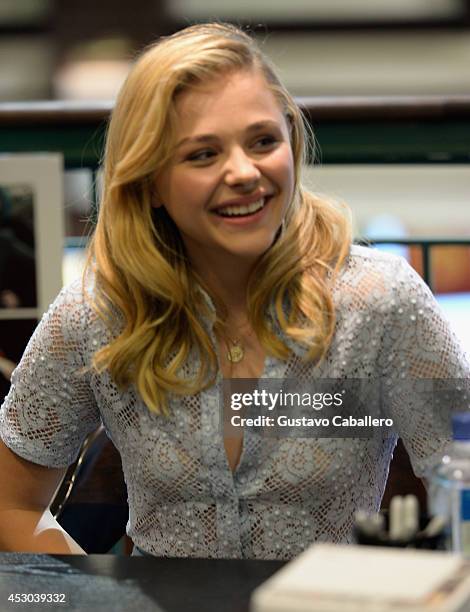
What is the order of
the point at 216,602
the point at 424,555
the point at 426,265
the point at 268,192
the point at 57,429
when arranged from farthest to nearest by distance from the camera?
the point at 426,265
the point at 57,429
the point at 268,192
the point at 216,602
the point at 424,555

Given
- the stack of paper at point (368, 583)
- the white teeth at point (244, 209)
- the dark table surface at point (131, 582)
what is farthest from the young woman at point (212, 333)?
the stack of paper at point (368, 583)

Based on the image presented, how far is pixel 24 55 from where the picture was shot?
294 cm

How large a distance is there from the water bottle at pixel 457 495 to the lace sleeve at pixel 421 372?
0.36 metres

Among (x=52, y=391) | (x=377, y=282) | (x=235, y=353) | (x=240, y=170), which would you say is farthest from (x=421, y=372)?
(x=52, y=391)

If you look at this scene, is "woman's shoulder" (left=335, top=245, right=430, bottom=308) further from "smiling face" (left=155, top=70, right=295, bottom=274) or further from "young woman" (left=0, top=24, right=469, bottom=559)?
"smiling face" (left=155, top=70, right=295, bottom=274)

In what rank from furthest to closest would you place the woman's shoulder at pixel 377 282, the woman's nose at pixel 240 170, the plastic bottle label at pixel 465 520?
the woman's shoulder at pixel 377 282, the woman's nose at pixel 240 170, the plastic bottle label at pixel 465 520

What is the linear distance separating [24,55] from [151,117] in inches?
60.4

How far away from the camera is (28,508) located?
5.32ft

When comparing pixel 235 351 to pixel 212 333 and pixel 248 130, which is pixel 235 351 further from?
pixel 248 130

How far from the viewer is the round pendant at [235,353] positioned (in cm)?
160

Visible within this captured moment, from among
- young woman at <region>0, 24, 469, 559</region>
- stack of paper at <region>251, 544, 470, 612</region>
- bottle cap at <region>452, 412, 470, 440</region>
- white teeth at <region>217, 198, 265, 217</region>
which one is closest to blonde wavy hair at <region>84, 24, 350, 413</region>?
young woman at <region>0, 24, 469, 559</region>

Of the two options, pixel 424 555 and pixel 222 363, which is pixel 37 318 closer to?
pixel 222 363

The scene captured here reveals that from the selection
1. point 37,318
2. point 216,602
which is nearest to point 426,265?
point 37,318

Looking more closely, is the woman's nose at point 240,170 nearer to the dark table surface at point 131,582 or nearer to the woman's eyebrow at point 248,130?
the woman's eyebrow at point 248,130
